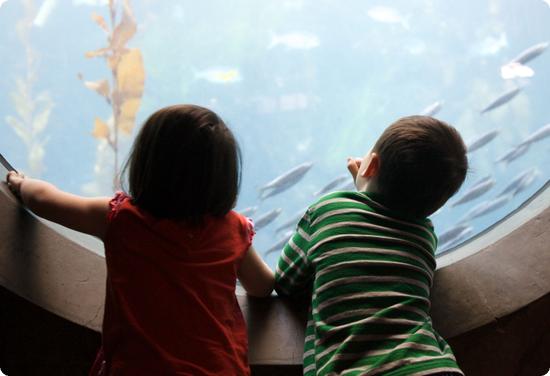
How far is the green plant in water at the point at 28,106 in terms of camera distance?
886 cm

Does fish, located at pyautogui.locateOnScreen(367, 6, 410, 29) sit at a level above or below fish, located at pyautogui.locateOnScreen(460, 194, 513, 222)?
above

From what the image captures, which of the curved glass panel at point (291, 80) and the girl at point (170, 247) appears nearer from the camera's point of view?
the girl at point (170, 247)

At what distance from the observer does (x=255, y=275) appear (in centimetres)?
133

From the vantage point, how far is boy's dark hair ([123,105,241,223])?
1.09 m

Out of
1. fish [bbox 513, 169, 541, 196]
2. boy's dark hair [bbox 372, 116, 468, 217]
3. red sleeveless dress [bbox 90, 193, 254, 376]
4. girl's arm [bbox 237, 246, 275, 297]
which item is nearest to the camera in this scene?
red sleeveless dress [bbox 90, 193, 254, 376]

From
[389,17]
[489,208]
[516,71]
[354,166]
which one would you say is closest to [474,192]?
[489,208]

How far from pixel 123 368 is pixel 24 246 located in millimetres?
494

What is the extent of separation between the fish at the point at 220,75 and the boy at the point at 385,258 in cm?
Result: 1117

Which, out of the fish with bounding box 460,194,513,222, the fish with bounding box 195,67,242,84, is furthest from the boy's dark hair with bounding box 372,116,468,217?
the fish with bounding box 195,67,242,84

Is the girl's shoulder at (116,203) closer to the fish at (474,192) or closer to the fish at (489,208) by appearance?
the fish at (474,192)

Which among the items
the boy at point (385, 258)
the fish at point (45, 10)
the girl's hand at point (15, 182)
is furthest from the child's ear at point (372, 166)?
the fish at point (45, 10)

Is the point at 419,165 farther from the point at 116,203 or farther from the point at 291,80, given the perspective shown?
the point at 291,80

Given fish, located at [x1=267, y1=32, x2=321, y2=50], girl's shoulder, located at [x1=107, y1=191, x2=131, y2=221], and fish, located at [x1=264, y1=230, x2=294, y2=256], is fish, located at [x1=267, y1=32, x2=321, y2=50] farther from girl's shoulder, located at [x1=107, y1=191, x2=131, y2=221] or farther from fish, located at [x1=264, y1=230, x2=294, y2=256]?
girl's shoulder, located at [x1=107, y1=191, x2=131, y2=221]

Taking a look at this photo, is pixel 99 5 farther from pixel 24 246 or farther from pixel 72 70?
pixel 24 246
